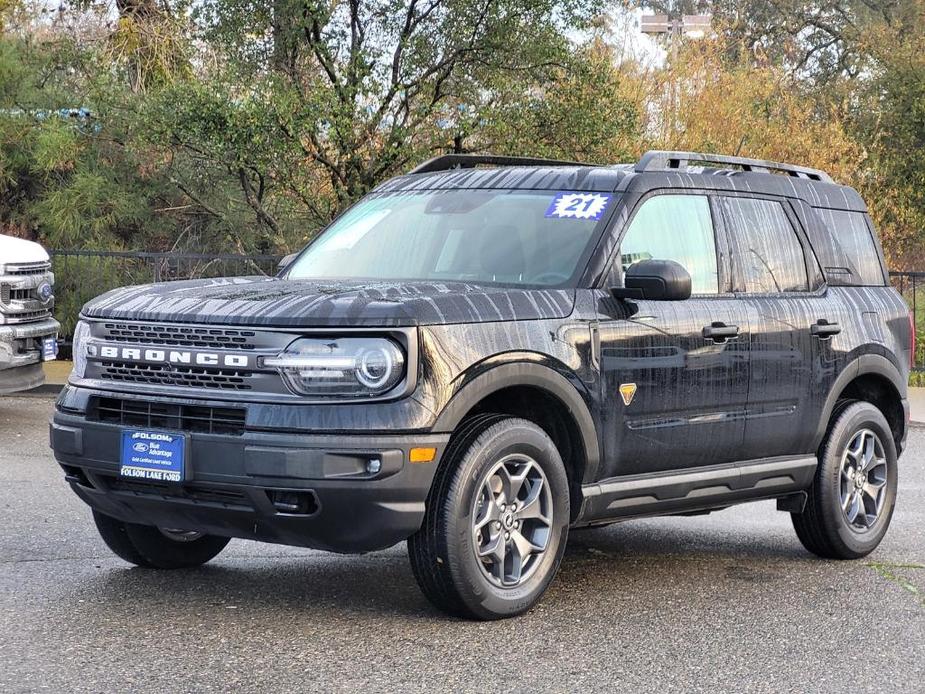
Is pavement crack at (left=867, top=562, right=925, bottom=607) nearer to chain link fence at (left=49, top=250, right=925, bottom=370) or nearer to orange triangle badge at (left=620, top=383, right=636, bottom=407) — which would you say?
orange triangle badge at (left=620, top=383, right=636, bottom=407)

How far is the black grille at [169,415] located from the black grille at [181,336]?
0.23 m

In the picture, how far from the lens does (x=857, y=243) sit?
7836 millimetres

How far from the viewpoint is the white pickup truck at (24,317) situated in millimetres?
11399

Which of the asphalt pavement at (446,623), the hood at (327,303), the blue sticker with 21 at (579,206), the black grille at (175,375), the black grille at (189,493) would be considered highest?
the blue sticker with 21 at (579,206)

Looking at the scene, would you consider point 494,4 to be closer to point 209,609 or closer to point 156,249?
point 156,249

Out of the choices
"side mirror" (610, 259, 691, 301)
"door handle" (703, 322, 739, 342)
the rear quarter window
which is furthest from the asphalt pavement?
the rear quarter window

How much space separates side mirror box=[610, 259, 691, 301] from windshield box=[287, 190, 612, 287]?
25 cm

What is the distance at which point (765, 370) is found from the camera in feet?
22.4

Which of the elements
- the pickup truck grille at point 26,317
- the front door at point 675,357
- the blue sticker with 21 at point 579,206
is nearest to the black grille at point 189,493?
the front door at point 675,357

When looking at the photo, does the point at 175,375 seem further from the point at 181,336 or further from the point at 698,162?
the point at 698,162

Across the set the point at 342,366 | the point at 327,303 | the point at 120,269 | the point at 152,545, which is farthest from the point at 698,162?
the point at 120,269

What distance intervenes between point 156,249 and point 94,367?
14.5m

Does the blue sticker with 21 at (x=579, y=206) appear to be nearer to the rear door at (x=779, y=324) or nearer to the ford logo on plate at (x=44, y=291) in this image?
the rear door at (x=779, y=324)

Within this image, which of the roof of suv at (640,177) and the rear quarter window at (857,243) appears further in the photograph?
the rear quarter window at (857,243)
